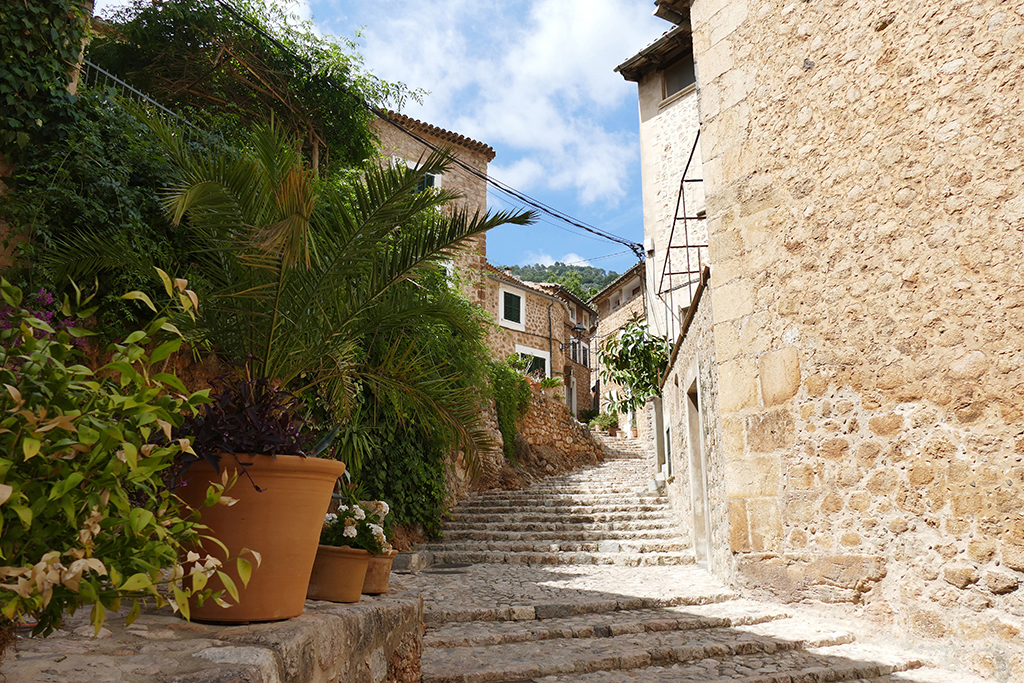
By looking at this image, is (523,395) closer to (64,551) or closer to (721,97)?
(721,97)

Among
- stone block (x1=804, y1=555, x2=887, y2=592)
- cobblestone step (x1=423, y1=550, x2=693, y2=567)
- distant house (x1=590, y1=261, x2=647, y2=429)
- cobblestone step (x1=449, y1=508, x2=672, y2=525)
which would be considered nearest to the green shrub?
stone block (x1=804, y1=555, x2=887, y2=592)

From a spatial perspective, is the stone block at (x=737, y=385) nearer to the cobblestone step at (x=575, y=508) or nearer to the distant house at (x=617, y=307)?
the cobblestone step at (x=575, y=508)

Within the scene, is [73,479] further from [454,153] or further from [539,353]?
[539,353]

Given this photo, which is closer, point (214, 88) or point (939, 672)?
point (939, 672)

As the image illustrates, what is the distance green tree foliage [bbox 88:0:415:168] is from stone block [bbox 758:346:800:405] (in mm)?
6175

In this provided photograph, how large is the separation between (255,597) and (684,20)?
33.9 ft

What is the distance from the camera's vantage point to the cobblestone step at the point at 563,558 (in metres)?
7.82

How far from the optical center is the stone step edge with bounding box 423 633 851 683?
3.40 m

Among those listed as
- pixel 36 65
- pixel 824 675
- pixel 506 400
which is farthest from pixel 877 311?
pixel 506 400

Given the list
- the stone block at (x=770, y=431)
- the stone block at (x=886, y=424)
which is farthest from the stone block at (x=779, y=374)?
the stone block at (x=886, y=424)

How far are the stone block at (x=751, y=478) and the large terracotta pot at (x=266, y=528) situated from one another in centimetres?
392

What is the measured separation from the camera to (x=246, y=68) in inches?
345

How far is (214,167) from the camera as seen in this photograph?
328cm

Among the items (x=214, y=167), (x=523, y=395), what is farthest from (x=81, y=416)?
(x=523, y=395)
